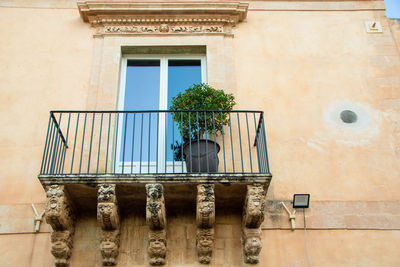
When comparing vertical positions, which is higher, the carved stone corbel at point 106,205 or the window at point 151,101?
the window at point 151,101

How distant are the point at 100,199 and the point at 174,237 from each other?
1.06 m

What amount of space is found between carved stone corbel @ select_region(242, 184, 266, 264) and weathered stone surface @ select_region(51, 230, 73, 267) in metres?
2.12

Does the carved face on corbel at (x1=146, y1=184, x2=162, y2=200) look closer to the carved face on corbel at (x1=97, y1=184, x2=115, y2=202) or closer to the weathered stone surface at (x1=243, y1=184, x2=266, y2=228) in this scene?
the carved face on corbel at (x1=97, y1=184, x2=115, y2=202)

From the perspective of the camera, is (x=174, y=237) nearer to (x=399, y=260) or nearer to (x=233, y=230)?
(x=233, y=230)

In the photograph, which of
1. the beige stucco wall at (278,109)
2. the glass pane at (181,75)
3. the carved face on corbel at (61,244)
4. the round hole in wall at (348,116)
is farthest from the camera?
the glass pane at (181,75)

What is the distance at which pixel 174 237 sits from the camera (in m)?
5.97

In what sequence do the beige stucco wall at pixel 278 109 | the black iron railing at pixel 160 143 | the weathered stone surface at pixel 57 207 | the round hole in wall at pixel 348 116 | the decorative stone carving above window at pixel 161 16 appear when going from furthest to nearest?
the decorative stone carving above window at pixel 161 16
the round hole in wall at pixel 348 116
the black iron railing at pixel 160 143
the beige stucco wall at pixel 278 109
the weathered stone surface at pixel 57 207

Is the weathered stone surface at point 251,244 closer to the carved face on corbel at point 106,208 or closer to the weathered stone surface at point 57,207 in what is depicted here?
the carved face on corbel at point 106,208

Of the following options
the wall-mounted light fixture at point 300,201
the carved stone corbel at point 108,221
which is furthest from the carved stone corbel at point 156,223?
the wall-mounted light fixture at point 300,201

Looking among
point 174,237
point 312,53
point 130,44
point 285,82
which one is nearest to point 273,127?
point 285,82

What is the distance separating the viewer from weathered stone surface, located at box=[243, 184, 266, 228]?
562 cm

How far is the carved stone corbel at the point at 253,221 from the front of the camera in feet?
18.4

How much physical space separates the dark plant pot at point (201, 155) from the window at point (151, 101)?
1.83 ft

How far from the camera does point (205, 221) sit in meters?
5.69
